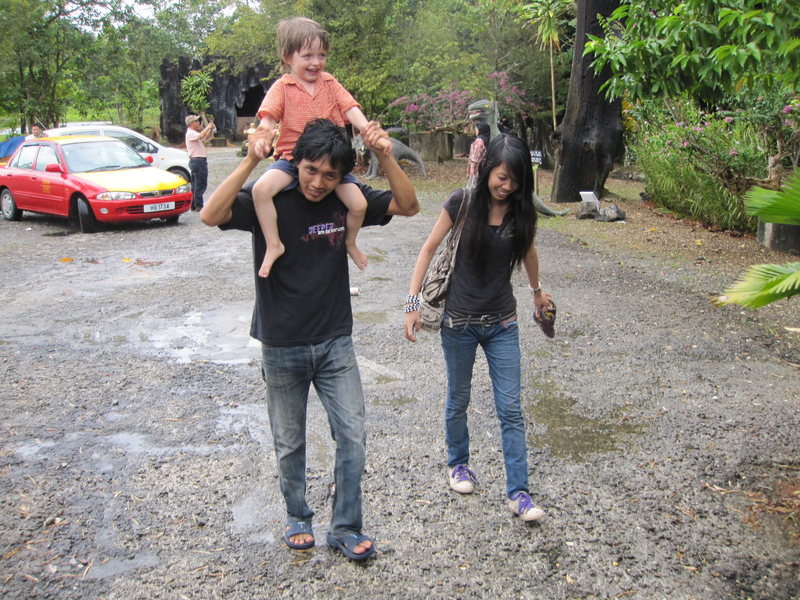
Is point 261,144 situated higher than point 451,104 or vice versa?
point 451,104

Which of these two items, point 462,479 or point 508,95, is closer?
point 462,479

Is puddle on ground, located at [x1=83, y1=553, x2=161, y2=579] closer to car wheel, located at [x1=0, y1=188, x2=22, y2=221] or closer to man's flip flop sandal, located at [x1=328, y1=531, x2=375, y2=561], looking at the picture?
man's flip flop sandal, located at [x1=328, y1=531, x2=375, y2=561]

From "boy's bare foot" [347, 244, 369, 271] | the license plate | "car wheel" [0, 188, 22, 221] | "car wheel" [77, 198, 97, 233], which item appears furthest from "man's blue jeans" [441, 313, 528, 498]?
"car wheel" [0, 188, 22, 221]

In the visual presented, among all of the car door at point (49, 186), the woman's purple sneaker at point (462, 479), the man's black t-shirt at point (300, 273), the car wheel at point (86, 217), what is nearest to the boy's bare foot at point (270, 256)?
the man's black t-shirt at point (300, 273)

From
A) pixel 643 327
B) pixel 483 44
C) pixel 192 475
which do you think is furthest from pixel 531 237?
pixel 483 44

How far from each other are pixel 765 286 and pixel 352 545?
89.3 inches

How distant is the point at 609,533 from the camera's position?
3611 mm

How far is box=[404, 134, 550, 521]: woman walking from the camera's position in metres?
3.62

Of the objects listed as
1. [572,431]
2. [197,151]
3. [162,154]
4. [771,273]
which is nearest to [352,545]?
[572,431]

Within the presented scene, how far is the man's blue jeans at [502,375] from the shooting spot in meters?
3.68

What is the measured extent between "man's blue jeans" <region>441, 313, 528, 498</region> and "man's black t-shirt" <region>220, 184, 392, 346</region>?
74 centimetres

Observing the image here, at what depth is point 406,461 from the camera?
4363 millimetres

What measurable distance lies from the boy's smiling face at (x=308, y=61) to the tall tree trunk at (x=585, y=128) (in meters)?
11.7

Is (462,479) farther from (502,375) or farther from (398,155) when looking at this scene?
(398,155)
